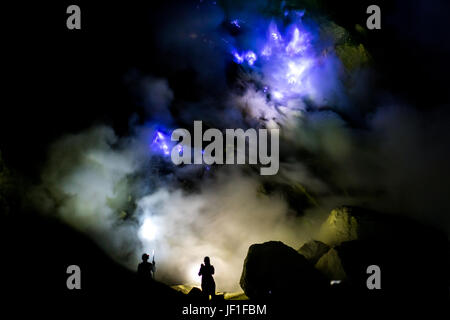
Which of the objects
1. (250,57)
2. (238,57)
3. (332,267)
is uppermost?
(238,57)

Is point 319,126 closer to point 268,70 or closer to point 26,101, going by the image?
point 268,70

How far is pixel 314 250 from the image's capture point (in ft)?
32.1

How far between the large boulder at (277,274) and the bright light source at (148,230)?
25.1 ft

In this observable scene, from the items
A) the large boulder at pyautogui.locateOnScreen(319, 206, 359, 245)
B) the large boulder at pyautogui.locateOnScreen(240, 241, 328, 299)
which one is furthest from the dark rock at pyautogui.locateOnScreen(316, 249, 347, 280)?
the large boulder at pyautogui.locateOnScreen(319, 206, 359, 245)

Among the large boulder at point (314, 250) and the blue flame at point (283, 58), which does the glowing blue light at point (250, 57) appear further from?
the large boulder at point (314, 250)

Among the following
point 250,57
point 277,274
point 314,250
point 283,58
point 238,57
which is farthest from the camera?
point 238,57

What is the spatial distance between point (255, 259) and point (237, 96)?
973cm

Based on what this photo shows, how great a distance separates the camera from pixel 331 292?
20.7 feet

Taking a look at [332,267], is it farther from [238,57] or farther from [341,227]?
[238,57]

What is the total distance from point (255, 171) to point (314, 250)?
7812 mm

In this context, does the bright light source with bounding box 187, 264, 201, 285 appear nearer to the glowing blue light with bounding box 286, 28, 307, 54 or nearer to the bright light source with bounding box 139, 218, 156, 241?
the bright light source with bounding box 139, 218, 156, 241

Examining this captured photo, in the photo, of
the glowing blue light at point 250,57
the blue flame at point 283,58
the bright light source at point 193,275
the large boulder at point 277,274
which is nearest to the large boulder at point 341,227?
the large boulder at point 277,274

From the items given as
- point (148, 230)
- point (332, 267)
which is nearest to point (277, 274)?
point (332, 267)

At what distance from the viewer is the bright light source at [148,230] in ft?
47.2
